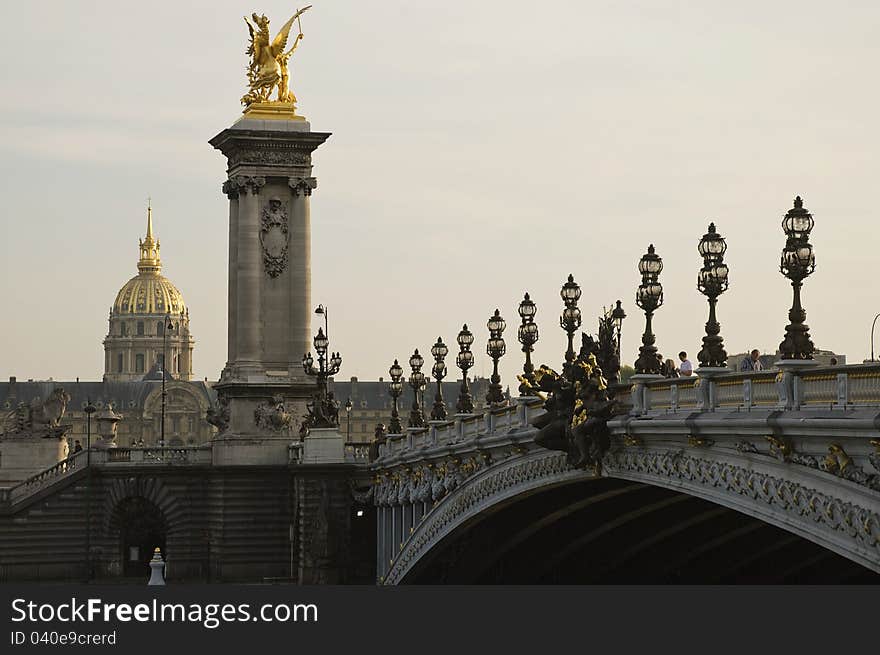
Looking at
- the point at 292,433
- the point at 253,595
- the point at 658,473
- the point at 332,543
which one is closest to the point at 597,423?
the point at 658,473

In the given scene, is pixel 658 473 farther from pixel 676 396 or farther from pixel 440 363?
pixel 440 363

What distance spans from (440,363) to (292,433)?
24.0 metres

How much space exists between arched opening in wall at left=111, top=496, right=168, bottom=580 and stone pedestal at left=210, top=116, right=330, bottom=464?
375cm

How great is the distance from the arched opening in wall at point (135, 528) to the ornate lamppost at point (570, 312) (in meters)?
45.7

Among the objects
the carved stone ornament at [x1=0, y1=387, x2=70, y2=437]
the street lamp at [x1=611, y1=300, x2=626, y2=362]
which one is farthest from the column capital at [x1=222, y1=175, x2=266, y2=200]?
the street lamp at [x1=611, y1=300, x2=626, y2=362]

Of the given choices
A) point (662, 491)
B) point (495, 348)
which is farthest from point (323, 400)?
point (662, 491)

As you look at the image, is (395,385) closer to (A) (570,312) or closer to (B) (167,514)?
(B) (167,514)

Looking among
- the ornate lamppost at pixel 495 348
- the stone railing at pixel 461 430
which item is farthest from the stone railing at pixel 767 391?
the ornate lamppost at pixel 495 348

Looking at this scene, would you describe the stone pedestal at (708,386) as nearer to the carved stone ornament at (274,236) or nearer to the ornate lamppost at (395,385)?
the ornate lamppost at (395,385)

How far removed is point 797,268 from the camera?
112 ft

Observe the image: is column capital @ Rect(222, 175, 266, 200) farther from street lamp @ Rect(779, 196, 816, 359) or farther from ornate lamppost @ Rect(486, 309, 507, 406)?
street lamp @ Rect(779, 196, 816, 359)

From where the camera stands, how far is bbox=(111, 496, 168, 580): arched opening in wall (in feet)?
305

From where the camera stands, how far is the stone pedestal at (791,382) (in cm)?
3328

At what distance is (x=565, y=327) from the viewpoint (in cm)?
4994
